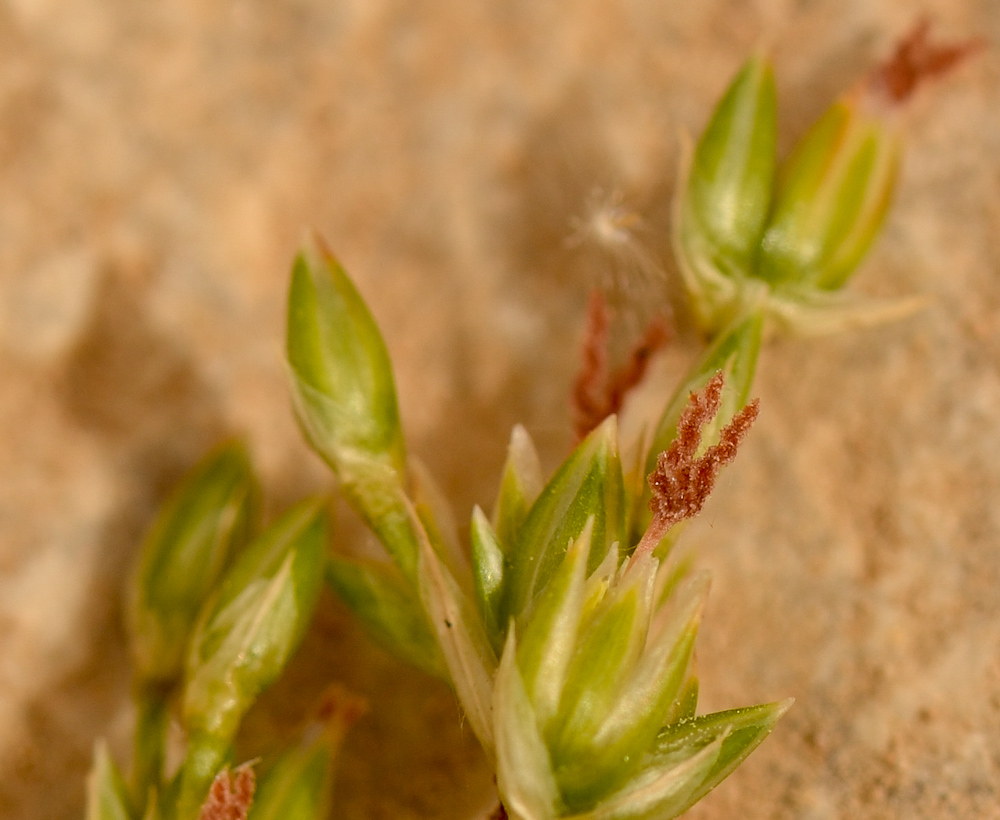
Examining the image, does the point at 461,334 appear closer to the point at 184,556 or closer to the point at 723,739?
the point at 184,556

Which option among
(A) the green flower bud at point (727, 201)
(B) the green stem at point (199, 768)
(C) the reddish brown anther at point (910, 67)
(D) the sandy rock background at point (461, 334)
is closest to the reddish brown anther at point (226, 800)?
(B) the green stem at point (199, 768)

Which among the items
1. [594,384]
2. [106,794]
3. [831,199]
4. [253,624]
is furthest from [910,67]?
[106,794]

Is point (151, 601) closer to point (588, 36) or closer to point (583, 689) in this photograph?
point (583, 689)

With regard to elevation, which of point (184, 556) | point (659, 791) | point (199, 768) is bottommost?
point (659, 791)

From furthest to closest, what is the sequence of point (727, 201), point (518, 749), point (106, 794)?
point (727, 201), point (106, 794), point (518, 749)

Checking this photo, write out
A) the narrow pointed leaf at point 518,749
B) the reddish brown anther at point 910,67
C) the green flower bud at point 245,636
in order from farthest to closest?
1. the reddish brown anther at point 910,67
2. the green flower bud at point 245,636
3. the narrow pointed leaf at point 518,749

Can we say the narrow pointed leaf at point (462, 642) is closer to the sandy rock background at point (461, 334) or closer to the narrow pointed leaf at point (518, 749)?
the narrow pointed leaf at point (518, 749)

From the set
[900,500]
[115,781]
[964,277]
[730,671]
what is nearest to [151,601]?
[115,781]

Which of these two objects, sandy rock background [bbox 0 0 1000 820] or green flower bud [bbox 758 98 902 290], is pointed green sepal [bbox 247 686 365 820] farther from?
green flower bud [bbox 758 98 902 290]
